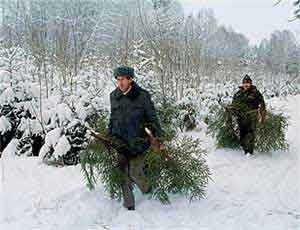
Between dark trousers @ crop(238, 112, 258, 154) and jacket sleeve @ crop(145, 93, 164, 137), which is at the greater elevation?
jacket sleeve @ crop(145, 93, 164, 137)

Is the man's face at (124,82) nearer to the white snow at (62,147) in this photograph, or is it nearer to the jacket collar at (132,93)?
the jacket collar at (132,93)

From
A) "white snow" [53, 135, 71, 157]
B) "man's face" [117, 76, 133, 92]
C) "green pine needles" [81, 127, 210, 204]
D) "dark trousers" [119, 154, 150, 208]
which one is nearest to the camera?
"man's face" [117, 76, 133, 92]

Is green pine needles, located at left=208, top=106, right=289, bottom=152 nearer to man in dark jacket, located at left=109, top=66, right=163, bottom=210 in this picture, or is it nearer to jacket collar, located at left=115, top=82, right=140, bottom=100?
man in dark jacket, located at left=109, top=66, right=163, bottom=210

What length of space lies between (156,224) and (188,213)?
446mm

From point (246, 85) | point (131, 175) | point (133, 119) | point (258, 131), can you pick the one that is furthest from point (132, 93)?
point (258, 131)

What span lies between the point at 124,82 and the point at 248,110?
356 centimetres

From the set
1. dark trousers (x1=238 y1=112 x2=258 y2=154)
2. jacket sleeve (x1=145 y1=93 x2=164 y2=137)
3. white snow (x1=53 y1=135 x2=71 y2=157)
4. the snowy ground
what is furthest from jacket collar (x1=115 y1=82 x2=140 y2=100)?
dark trousers (x1=238 y1=112 x2=258 y2=154)

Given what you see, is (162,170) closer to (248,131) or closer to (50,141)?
(50,141)

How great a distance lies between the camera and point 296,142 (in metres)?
8.15

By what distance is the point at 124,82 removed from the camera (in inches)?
165

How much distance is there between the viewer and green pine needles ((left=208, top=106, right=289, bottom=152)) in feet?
23.2

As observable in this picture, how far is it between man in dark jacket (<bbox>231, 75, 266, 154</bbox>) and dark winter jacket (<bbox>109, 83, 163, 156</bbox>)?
3.26 m

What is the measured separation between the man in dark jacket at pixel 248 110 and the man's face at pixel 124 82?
340 cm

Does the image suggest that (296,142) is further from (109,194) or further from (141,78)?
(109,194)
